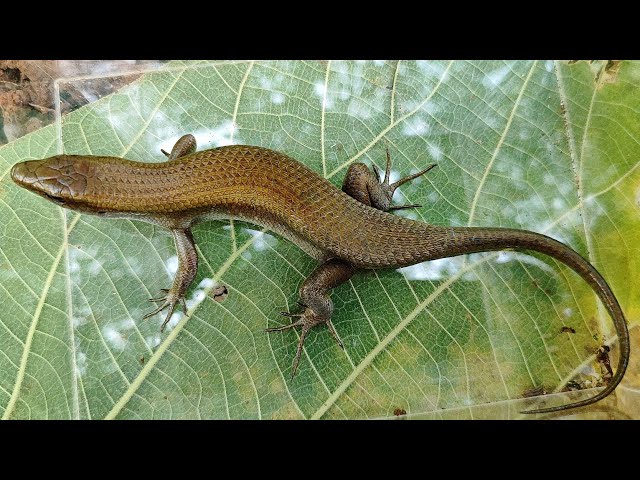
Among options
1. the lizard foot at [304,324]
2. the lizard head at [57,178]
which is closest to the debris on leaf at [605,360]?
the lizard foot at [304,324]

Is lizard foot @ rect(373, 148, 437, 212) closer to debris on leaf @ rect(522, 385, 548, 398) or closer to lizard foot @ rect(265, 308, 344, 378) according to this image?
lizard foot @ rect(265, 308, 344, 378)

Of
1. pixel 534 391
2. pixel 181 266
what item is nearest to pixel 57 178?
pixel 181 266

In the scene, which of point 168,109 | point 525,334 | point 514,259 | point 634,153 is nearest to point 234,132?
point 168,109

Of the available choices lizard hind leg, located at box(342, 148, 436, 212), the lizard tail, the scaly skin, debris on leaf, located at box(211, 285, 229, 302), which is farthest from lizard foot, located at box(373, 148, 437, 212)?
debris on leaf, located at box(211, 285, 229, 302)

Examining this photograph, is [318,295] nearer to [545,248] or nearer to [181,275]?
[181,275]

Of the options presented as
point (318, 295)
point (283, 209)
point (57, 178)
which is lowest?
point (318, 295)

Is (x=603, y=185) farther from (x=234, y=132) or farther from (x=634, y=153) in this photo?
(x=234, y=132)

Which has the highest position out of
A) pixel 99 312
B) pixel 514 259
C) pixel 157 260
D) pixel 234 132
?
pixel 234 132
